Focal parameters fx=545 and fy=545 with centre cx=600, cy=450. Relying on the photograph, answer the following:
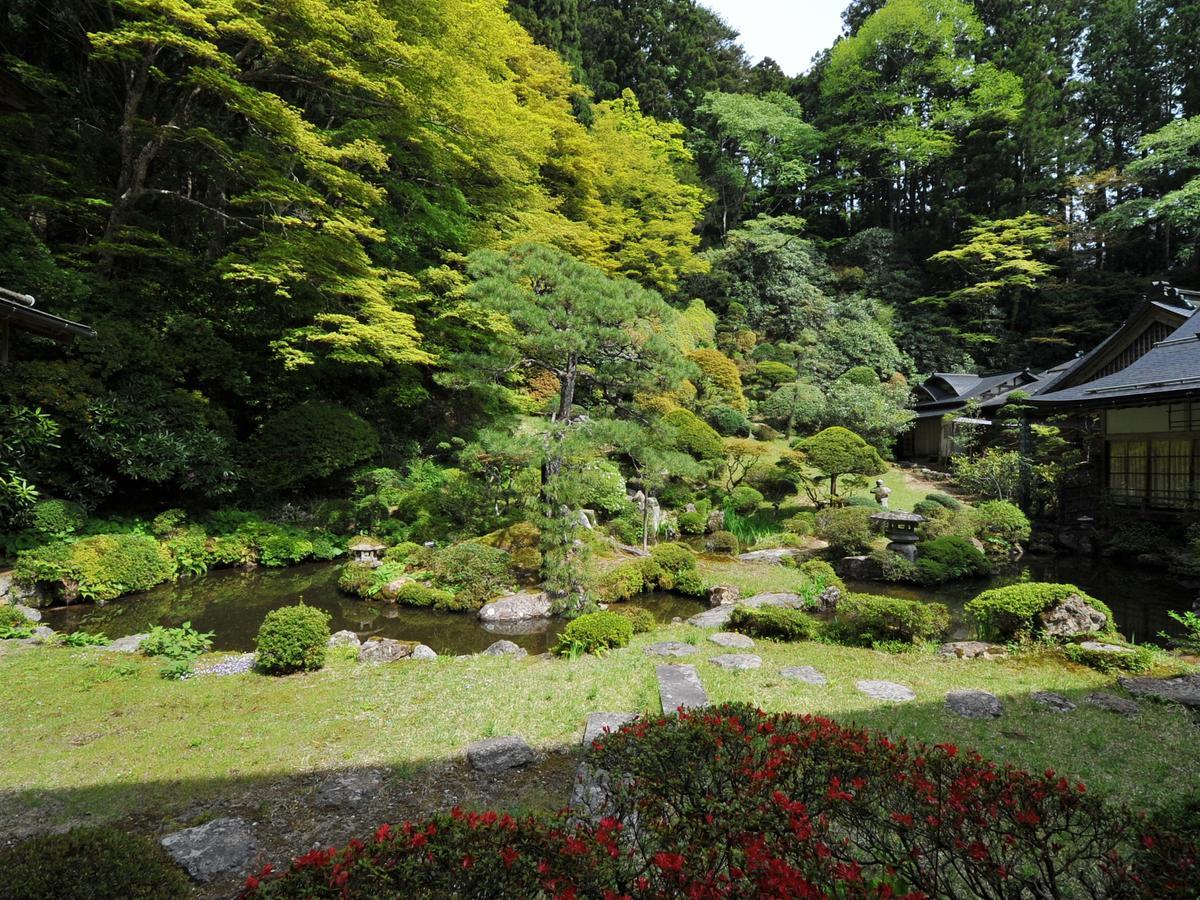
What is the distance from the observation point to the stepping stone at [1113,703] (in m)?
4.60

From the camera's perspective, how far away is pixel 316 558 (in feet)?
39.0

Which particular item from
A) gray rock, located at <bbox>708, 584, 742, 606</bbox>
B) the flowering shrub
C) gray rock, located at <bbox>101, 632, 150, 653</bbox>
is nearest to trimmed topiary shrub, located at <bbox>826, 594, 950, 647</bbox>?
gray rock, located at <bbox>708, 584, 742, 606</bbox>

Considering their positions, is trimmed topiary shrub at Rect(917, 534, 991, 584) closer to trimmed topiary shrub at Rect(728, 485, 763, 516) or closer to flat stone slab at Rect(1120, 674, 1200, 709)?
trimmed topiary shrub at Rect(728, 485, 763, 516)

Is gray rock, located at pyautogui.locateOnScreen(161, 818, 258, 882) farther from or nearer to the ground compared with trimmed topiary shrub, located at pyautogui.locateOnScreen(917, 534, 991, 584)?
farther from the ground

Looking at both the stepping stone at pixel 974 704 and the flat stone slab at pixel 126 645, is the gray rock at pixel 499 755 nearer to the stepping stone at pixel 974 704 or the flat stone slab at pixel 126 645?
the stepping stone at pixel 974 704

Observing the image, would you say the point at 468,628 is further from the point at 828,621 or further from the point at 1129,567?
the point at 1129,567

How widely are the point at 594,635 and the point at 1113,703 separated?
16.1ft

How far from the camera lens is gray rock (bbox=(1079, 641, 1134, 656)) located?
5.73m

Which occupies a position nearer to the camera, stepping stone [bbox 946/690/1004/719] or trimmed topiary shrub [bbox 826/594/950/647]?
stepping stone [bbox 946/690/1004/719]

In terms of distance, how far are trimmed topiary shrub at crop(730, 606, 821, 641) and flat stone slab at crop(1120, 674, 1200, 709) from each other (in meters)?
2.94

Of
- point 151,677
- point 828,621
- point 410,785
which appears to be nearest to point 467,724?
point 410,785

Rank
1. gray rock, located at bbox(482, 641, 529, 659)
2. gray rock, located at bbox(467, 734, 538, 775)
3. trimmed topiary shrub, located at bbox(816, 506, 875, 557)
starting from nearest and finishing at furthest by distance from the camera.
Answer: gray rock, located at bbox(467, 734, 538, 775), gray rock, located at bbox(482, 641, 529, 659), trimmed topiary shrub, located at bbox(816, 506, 875, 557)

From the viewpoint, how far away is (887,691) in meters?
5.09

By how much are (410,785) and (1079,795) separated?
352 cm
